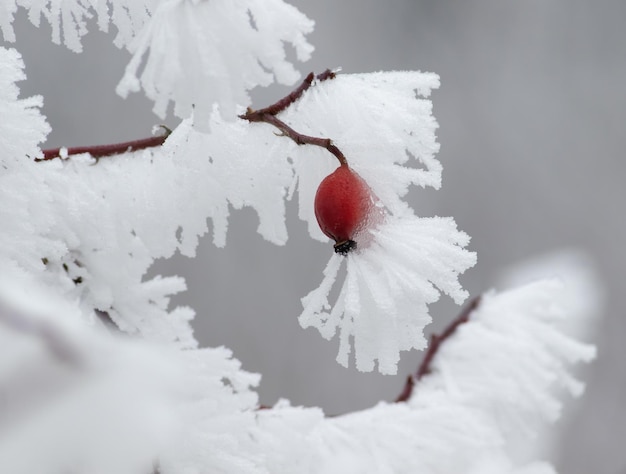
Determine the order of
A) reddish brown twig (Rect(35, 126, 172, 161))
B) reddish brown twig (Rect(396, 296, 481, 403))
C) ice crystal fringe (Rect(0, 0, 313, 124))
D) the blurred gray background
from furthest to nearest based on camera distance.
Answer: the blurred gray background < reddish brown twig (Rect(396, 296, 481, 403)) < reddish brown twig (Rect(35, 126, 172, 161)) < ice crystal fringe (Rect(0, 0, 313, 124))

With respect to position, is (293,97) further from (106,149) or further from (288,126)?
(106,149)

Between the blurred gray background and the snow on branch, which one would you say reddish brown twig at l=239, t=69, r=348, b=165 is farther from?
the blurred gray background

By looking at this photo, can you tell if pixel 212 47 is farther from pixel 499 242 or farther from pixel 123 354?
pixel 499 242

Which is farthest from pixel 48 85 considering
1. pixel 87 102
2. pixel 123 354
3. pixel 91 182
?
pixel 123 354

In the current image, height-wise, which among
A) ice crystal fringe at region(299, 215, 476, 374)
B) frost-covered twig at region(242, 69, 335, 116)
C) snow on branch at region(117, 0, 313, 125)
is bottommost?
ice crystal fringe at region(299, 215, 476, 374)

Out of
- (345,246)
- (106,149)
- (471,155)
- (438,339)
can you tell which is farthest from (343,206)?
(471,155)

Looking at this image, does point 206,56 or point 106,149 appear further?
point 106,149

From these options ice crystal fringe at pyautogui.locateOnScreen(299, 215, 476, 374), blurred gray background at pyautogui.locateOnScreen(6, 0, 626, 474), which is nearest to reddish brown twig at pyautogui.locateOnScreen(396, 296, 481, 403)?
ice crystal fringe at pyautogui.locateOnScreen(299, 215, 476, 374)
